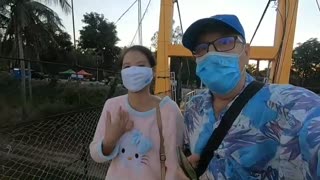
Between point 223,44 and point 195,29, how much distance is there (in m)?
0.12

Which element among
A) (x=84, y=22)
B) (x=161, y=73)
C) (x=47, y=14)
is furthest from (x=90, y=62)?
(x=161, y=73)

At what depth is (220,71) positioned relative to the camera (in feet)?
4.07

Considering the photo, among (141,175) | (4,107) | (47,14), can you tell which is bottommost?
(4,107)

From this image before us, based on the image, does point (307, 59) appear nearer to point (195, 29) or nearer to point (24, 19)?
point (24, 19)

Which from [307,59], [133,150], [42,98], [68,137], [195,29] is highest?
[195,29]

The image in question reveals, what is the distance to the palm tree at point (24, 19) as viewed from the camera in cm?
2233

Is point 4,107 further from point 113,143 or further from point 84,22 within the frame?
point 84,22

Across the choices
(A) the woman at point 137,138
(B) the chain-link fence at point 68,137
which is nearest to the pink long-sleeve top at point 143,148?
(A) the woman at point 137,138

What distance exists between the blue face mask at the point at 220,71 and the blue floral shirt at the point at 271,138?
0.19 feet

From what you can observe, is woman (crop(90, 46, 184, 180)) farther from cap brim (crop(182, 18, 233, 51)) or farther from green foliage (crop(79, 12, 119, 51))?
green foliage (crop(79, 12, 119, 51))

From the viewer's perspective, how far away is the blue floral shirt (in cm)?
89

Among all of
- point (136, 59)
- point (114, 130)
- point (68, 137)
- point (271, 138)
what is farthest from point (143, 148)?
point (68, 137)

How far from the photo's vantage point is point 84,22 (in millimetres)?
50688

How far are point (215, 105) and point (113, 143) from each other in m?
0.62
